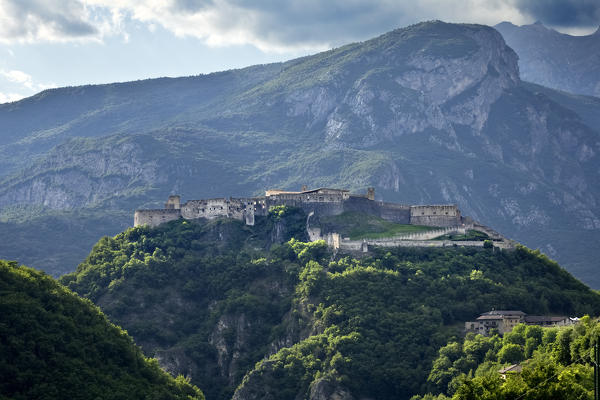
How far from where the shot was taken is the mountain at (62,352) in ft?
373

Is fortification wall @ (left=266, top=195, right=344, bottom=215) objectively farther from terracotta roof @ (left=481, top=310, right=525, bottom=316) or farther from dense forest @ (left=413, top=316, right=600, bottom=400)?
dense forest @ (left=413, top=316, right=600, bottom=400)

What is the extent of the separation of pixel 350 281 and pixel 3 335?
190ft

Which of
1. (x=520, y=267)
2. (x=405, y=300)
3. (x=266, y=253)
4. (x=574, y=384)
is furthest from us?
(x=266, y=253)

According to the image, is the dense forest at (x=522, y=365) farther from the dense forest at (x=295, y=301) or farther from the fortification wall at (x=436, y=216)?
the fortification wall at (x=436, y=216)

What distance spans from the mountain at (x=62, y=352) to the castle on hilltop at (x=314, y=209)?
2251 inches

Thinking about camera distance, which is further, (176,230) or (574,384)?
(176,230)

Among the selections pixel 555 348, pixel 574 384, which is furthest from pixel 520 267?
pixel 574 384

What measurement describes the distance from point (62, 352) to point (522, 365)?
148 feet

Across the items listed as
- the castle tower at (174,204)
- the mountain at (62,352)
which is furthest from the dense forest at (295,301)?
the mountain at (62,352)

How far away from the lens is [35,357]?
11588 centimetres

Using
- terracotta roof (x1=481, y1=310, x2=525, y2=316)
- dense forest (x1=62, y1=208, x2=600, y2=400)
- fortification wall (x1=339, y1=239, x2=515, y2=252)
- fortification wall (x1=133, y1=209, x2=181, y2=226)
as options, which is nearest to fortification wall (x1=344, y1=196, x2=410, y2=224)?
dense forest (x1=62, y1=208, x2=600, y2=400)

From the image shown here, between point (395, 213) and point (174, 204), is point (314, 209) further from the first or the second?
point (174, 204)

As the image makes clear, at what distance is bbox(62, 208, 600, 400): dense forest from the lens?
14888 centimetres

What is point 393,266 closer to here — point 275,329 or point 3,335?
point 275,329
